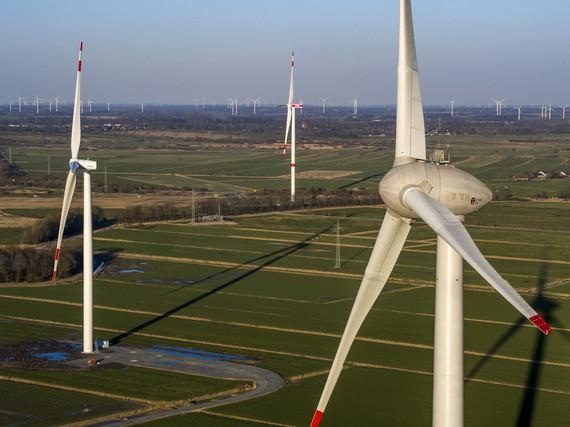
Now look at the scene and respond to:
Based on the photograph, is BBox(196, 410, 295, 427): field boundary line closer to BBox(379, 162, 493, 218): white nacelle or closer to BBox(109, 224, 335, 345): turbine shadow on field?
BBox(109, 224, 335, 345): turbine shadow on field

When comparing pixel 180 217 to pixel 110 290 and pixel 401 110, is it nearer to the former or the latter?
pixel 110 290

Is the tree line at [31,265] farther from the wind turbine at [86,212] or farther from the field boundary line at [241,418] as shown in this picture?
the field boundary line at [241,418]

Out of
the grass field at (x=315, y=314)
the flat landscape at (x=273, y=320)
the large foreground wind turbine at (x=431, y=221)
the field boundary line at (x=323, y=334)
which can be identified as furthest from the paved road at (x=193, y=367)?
the large foreground wind turbine at (x=431, y=221)

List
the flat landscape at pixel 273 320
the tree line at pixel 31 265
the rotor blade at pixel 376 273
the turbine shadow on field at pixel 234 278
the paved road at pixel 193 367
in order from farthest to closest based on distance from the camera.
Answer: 1. the tree line at pixel 31 265
2. the turbine shadow on field at pixel 234 278
3. the paved road at pixel 193 367
4. the flat landscape at pixel 273 320
5. the rotor blade at pixel 376 273

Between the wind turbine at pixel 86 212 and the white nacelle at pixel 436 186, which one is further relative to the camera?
the wind turbine at pixel 86 212

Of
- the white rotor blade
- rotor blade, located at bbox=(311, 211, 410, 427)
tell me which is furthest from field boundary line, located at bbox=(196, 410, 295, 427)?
the white rotor blade
